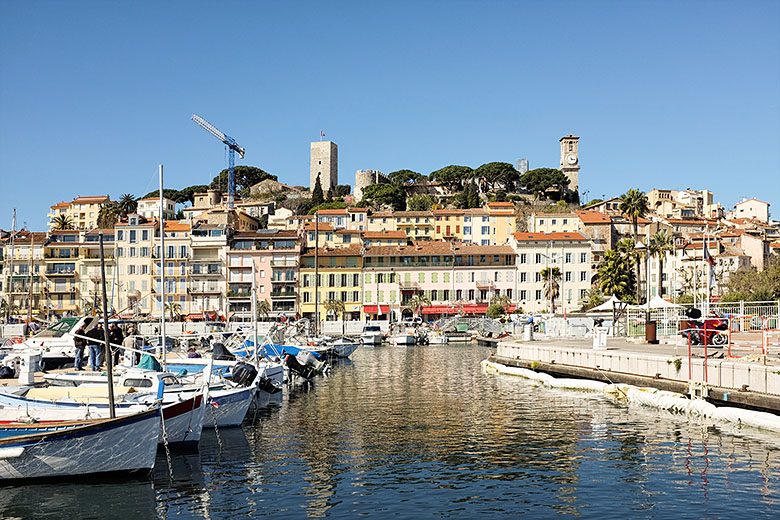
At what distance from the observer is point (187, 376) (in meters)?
27.3

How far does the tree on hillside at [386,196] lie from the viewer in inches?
6186

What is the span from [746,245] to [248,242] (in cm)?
7099

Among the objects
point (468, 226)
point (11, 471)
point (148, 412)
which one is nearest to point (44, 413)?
point (11, 471)

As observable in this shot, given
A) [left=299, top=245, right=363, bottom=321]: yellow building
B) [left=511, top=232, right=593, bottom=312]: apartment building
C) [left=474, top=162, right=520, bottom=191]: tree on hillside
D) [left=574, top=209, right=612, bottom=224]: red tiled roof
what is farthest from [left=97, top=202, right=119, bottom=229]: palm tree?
[left=474, top=162, right=520, bottom=191]: tree on hillside

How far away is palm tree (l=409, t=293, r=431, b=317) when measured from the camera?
94812 millimetres

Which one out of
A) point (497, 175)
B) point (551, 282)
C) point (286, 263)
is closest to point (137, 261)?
point (286, 263)

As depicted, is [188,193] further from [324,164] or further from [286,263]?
[286,263]

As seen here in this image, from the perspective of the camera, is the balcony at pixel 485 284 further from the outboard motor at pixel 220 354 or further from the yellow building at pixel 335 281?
the outboard motor at pixel 220 354

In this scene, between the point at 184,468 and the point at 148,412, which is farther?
the point at 184,468

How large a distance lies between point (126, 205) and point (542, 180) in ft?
282

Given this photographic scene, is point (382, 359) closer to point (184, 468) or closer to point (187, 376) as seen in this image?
point (187, 376)

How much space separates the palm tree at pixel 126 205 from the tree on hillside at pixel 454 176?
65.2m

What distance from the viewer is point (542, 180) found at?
542 ft

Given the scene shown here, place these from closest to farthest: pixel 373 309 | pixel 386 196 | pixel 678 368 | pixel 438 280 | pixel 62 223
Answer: pixel 678 368 < pixel 373 309 < pixel 438 280 < pixel 62 223 < pixel 386 196
